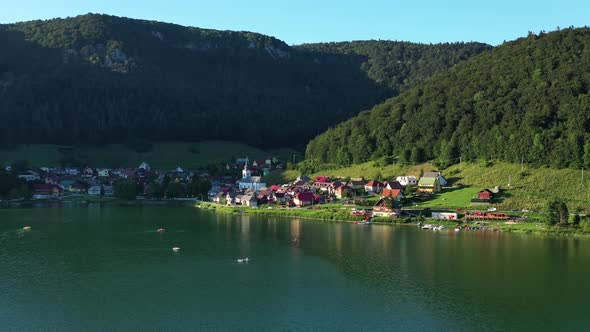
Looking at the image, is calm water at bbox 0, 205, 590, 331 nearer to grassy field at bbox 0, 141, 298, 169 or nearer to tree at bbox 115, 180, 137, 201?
tree at bbox 115, 180, 137, 201

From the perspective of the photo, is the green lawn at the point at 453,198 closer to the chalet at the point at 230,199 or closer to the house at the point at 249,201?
the house at the point at 249,201

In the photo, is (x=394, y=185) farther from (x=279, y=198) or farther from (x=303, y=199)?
(x=279, y=198)

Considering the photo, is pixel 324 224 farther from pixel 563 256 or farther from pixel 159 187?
pixel 159 187

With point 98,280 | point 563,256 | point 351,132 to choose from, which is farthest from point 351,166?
point 98,280

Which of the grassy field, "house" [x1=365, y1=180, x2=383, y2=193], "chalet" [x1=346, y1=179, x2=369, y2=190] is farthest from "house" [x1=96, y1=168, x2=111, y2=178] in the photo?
"house" [x1=365, y1=180, x2=383, y2=193]

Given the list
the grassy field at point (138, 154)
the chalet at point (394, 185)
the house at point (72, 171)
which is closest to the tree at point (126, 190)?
the house at point (72, 171)

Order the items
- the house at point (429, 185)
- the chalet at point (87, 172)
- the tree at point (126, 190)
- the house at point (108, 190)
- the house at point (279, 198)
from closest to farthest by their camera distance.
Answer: the house at point (429, 185) < the house at point (279, 198) < the tree at point (126, 190) < the house at point (108, 190) < the chalet at point (87, 172)
